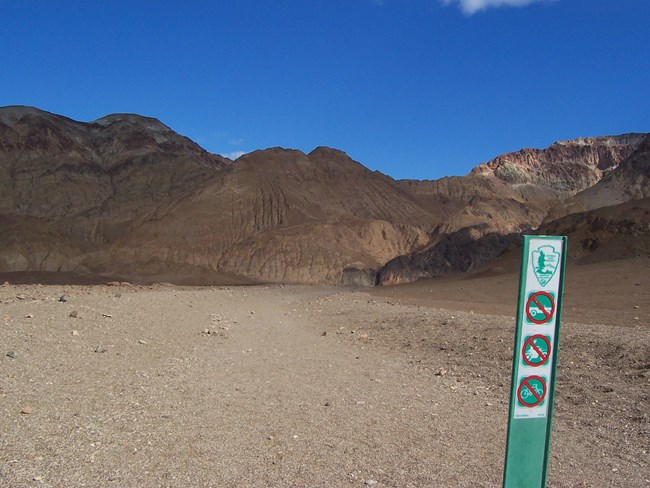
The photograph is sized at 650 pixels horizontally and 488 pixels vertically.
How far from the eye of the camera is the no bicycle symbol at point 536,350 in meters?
3.84

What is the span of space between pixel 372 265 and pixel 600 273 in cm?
4040

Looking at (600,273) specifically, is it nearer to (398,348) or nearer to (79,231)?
(398,348)

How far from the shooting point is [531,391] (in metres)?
3.89

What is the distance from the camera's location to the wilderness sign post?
148 inches

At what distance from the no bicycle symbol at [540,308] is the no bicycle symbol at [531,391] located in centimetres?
36

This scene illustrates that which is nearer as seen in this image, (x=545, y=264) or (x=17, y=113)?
(x=545, y=264)

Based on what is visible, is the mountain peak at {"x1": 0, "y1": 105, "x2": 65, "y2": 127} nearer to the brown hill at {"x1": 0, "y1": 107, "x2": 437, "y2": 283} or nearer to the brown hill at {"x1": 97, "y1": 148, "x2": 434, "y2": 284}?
the brown hill at {"x1": 0, "y1": 107, "x2": 437, "y2": 283}

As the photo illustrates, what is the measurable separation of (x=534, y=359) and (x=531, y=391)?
0.20m

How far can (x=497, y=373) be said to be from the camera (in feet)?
36.1

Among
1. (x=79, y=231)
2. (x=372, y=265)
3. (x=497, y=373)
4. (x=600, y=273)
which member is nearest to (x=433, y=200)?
(x=372, y=265)

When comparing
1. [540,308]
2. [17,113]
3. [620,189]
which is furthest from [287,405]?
[17,113]

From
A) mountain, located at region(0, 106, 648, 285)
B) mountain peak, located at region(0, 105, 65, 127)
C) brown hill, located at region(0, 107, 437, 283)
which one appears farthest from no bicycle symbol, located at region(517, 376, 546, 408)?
mountain peak, located at region(0, 105, 65, 127)

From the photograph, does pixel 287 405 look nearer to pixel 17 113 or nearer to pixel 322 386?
pixel 322 386

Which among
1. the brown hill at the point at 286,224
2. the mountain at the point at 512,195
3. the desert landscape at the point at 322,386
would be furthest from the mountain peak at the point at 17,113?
the desert landscape at the point at 322,386
